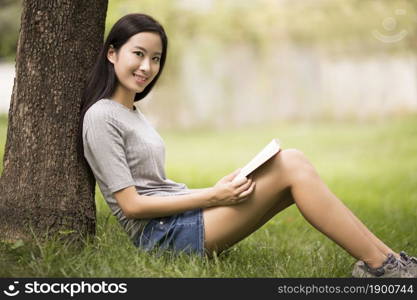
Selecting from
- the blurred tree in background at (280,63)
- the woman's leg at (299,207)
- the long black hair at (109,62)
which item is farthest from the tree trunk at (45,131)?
the blurred tree in background at (280,63)

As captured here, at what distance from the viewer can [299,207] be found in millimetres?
2301

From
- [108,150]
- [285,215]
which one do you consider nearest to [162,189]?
[108,150]

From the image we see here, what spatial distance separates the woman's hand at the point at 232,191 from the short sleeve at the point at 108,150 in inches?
12.9

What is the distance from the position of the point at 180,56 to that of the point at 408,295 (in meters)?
9.72

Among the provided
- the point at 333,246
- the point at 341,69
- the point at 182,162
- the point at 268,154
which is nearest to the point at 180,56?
the point at 341,69

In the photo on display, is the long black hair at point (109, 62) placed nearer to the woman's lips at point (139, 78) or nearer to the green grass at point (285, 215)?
the woman's lips at point (139, 78)

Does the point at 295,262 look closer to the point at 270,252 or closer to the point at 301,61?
the point at 270,252

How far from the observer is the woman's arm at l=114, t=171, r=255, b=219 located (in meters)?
2.25

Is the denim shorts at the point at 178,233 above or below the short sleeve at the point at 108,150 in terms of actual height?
below

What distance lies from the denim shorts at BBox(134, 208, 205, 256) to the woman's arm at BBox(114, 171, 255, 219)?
2.5 inches

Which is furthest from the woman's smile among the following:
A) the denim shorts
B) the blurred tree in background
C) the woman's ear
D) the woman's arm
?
the blurred tree in background

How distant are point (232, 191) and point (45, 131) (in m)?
0.81

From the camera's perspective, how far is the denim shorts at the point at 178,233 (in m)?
2.34

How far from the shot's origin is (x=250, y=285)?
2.21 metres
